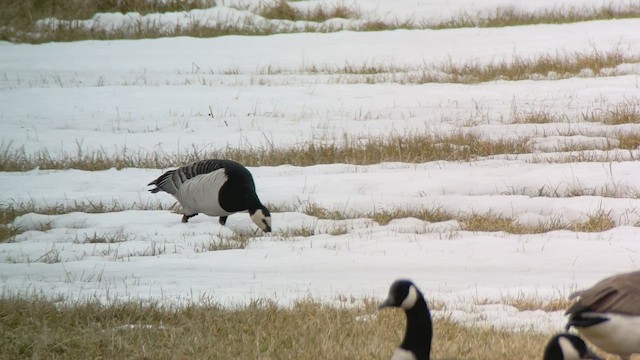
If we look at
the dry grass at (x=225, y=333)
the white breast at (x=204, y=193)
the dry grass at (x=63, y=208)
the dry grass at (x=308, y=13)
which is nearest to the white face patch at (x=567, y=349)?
the dry grass at (x=225, y=333)

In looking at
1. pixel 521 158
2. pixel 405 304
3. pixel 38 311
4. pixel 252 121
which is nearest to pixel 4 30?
pixel 252 121

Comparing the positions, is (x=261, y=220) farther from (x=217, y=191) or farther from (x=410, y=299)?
(x=410, y=299)

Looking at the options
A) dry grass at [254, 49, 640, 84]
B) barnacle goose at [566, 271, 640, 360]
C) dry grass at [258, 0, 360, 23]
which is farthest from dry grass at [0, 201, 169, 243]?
dry grass at [258, 0, 360, 23]

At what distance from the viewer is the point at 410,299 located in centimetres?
485

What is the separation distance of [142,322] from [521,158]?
701cm

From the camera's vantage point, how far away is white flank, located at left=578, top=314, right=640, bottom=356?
15.6ft

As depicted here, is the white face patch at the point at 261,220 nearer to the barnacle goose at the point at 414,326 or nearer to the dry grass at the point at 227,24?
the barnacle goose at the point at 414,326

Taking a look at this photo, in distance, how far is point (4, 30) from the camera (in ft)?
75.6

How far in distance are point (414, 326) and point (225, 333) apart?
1.67 meters

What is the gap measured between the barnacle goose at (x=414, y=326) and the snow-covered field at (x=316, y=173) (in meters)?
1.66

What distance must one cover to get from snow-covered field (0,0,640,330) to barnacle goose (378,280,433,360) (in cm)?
166

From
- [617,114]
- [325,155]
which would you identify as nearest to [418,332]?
[325,155]

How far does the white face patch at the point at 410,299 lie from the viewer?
15.9 ft

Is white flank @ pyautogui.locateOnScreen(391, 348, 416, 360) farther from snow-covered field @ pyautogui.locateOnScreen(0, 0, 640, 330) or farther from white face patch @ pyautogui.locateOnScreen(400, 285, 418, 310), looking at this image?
snow-covered field @ pyautogui.locateOnScreen(0, 0, 640, 330)
